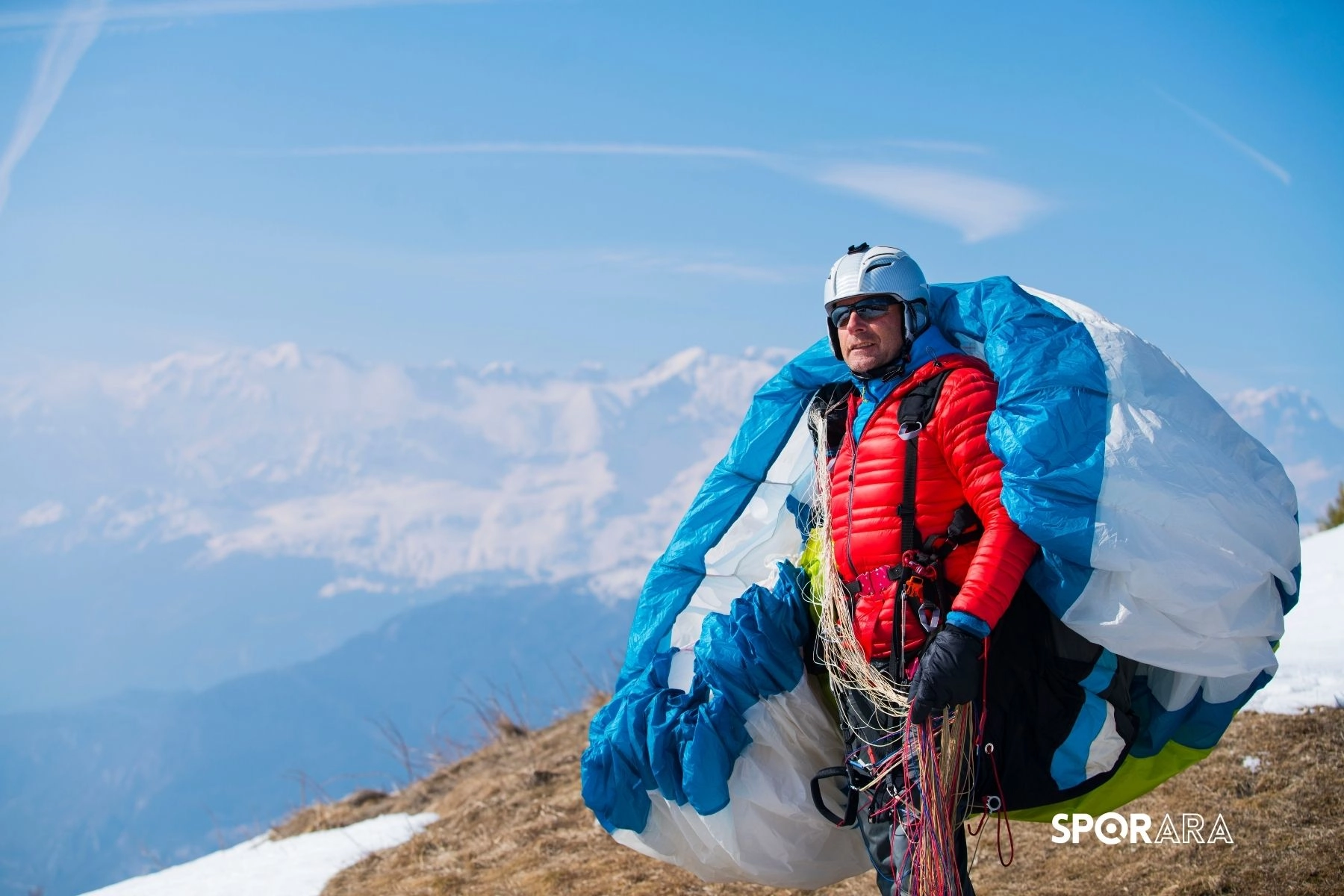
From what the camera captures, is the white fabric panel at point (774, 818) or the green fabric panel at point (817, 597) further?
the green fabric panel at point (817, 597)

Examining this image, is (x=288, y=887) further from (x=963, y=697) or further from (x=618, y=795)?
(x=963, y=697)

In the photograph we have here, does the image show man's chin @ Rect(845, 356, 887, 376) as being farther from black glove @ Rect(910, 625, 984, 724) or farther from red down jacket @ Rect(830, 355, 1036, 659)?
black glove @ Rect(910, 625, 984, 724)

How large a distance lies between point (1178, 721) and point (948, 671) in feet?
3.29

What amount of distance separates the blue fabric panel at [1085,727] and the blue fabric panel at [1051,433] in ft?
0.95

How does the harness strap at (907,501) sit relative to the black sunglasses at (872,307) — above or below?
below

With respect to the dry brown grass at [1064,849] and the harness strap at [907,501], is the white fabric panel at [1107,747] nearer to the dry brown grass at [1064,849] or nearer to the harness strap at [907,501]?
the harness strap at [907,501]

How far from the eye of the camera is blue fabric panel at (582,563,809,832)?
3451 millimetres

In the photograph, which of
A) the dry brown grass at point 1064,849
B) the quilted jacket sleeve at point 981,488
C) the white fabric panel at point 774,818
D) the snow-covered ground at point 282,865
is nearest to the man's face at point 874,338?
the quilted jacket sleeve at point 981,488

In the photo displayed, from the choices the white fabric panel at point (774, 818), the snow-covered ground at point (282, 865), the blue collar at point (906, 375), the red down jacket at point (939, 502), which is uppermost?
the blue collar at point (906, 375)

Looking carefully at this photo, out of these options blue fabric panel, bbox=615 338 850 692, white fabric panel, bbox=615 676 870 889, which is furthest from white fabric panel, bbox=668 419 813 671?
white fabric panel, bbox=615 676 870 889

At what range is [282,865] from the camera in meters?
6.49

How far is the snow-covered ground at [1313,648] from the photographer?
210 inches

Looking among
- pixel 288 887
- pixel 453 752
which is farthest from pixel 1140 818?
pixel 453 752

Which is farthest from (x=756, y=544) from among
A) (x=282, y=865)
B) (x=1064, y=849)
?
(x=282, y=865)
